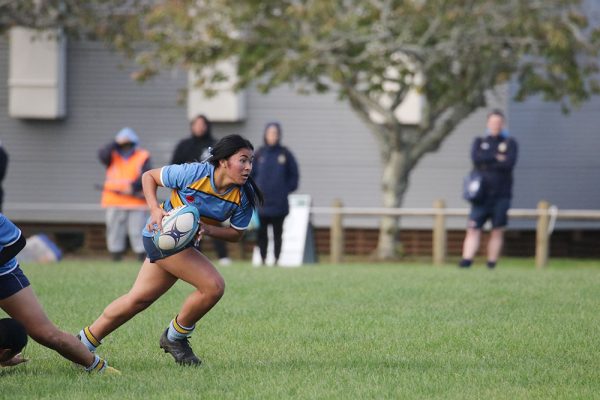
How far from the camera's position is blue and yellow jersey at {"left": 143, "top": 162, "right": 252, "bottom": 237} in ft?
26.3

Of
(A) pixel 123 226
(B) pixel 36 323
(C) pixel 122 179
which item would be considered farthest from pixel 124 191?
(B) pixel 36 323

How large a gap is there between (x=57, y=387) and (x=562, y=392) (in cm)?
289

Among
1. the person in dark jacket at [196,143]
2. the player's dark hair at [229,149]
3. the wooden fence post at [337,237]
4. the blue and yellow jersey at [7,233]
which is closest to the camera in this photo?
the blue and yellow jersey at [7,233]

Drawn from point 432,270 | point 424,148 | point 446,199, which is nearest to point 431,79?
point 424,148

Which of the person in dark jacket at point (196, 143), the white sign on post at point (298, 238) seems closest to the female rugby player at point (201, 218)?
the person in dark jacket at point (196, 143)

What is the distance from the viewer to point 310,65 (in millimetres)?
22062

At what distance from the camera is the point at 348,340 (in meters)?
9.67

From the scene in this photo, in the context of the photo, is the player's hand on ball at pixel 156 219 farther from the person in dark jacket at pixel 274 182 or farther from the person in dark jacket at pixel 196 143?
the person in dark jacket at pixel 196 143

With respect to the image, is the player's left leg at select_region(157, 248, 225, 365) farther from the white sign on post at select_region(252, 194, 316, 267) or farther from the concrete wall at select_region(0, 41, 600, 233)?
the concrete wall at select_region(0, 41, 600, 233)

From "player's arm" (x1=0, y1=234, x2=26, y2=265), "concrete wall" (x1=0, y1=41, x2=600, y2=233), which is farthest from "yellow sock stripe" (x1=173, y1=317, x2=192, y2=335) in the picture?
"concrete wall" (x1=0, y1=41, x2=600, y2=233)

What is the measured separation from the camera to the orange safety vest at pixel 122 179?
60.2ft

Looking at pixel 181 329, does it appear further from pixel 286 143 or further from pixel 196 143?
pixel 286 143

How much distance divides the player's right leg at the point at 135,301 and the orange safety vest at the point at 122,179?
10118 millimetres

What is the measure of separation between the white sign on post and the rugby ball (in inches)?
494
